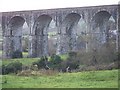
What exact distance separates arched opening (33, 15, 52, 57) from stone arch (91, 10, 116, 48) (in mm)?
6922

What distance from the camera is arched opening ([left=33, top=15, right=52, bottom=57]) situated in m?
42.3

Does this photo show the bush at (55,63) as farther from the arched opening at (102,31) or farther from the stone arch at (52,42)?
the stone arch at (52,42)

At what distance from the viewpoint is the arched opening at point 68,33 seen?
130 feet

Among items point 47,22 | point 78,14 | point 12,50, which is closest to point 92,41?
point 78,14

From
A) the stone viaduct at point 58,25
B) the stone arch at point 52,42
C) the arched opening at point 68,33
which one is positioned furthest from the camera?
the stone arch at point 52,42

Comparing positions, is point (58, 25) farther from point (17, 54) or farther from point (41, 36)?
point (17, 54)

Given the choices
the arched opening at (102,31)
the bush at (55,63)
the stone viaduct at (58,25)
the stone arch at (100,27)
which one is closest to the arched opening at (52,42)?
the stone viaduct at (58,25)

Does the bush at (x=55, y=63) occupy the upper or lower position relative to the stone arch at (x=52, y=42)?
lower

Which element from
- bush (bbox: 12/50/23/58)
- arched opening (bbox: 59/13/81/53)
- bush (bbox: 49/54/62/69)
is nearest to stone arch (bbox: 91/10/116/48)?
arched opening (bbox: 59/13/81/53)

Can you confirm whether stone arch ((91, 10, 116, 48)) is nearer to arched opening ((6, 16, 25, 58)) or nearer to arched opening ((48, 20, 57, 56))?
arched opening ((48, 20, 57, 56))

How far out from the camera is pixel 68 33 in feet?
131

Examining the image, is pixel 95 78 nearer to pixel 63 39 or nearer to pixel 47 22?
pixel 63 39

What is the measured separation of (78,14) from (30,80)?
21.6 meters

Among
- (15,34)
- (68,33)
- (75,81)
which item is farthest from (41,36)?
(75,81)
